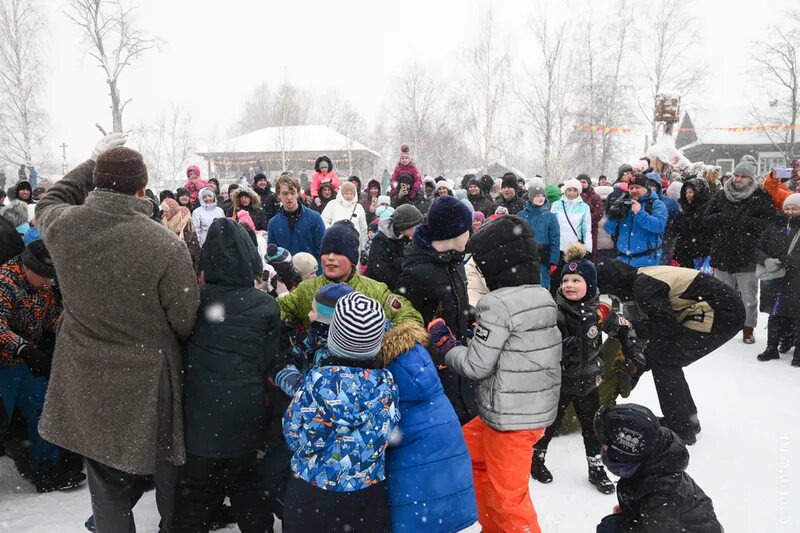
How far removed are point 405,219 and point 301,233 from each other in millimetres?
1813

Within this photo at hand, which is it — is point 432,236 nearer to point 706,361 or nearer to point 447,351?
point 447,351

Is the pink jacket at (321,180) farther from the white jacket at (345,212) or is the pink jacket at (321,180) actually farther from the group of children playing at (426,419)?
the group of children playing at (426,419)

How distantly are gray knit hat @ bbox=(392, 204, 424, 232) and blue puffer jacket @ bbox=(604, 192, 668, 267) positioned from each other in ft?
11.7

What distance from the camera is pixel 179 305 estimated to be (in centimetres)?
246

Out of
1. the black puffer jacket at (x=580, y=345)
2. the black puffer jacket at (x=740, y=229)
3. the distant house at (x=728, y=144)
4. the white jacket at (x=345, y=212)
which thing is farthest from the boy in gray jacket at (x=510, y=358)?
the distant house at (x=728, y=144)

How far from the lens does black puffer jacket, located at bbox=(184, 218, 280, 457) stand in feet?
8.31

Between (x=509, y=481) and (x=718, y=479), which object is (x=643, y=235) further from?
(x=509, y=481)

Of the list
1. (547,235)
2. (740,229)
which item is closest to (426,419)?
(547,235)

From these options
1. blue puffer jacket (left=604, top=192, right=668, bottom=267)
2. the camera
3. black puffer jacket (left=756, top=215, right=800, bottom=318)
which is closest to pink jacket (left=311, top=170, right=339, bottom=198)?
the camera

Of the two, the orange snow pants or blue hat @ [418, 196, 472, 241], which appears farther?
blue hat @ [418, 196, 472, 241]

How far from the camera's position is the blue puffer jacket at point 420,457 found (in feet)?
8.04

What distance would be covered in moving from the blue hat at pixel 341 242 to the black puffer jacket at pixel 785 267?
5.58 meters

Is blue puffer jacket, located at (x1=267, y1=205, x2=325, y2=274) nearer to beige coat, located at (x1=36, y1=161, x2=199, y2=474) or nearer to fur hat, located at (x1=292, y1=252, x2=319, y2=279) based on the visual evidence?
fur hat, located at (x1=292, y1=252, x2=319, y2=279)

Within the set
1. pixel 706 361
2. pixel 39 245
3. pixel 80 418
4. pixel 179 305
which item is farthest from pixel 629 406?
pixel 706 361
